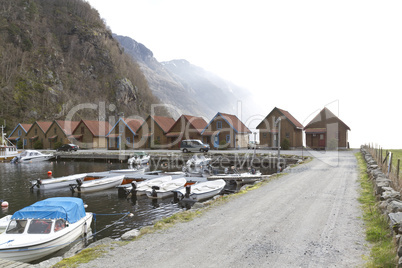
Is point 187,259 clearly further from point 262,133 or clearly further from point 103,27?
point 103,27

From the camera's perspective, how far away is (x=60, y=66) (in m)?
108

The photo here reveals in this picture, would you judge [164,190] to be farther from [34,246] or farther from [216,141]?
[216,141]

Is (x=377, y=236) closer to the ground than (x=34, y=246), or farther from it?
farther from it

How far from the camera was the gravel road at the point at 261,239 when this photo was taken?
7.66 m

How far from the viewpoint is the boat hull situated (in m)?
10.5

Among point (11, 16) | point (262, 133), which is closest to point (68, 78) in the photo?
point (11, 16)

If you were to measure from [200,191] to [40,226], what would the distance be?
1199cm

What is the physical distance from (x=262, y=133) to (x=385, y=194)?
1852 inches

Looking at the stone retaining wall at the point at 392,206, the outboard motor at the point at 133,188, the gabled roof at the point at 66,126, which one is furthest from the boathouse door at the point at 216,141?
the stone retaining wall at the point at 392,206

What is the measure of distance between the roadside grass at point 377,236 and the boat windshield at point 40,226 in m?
11.6

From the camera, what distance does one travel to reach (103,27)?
135m

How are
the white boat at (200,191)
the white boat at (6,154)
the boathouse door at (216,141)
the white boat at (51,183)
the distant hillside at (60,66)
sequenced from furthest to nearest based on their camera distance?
the distant hillside at (60,66) < the boathouse door at (216,141) < the white boat at (6,154) < the white boat at (51,183) < the white boat at (200,191)

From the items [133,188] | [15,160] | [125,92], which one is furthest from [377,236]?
[125,92]

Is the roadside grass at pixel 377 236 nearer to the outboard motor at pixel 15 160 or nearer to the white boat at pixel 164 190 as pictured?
the white boat at pixel 164 190
